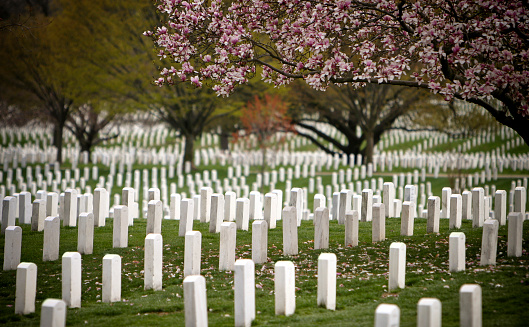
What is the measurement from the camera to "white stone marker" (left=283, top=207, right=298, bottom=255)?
8360 millimetres

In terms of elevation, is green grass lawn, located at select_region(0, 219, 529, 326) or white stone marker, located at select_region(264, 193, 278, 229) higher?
white stone marker, located at select_region(264, 193, 278, 229)

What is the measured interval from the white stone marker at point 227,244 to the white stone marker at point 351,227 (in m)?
1.95

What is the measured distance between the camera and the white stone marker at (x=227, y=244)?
7.64 metres

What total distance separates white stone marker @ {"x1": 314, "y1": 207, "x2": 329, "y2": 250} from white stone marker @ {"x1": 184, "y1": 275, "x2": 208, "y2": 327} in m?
3.61

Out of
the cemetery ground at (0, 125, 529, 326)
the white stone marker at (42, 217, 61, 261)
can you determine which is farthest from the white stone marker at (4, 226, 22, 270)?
the white stone marker at (42, 217, 61, 261)

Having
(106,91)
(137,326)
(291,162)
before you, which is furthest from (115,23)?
(137,326)

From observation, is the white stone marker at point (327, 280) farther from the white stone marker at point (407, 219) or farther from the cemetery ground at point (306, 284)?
the white stone marker at point (407, 219)

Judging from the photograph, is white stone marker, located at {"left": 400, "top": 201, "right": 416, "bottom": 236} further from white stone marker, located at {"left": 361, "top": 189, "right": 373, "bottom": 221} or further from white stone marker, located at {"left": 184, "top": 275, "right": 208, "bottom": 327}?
white stone marker, located at {"left": 184, "top": 275, "right": 208, "bottom": 327}

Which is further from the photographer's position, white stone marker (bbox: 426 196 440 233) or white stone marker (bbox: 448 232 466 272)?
white stone marker (bbox: 426 196 440 233)

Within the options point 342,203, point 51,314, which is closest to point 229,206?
point 342,203

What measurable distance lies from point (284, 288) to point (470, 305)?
5.97 ft

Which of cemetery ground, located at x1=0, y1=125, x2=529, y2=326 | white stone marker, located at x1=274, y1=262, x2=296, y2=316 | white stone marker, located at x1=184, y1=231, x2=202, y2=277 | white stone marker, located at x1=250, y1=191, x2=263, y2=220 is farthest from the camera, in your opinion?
white stone marker, located at x1=250, y1=191, x2=263, y2=220

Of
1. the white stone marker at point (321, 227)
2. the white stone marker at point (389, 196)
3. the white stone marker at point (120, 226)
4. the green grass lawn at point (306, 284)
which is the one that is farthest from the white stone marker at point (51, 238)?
the white stone marker at point (389, 196)

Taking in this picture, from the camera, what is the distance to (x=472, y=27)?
321 inches
